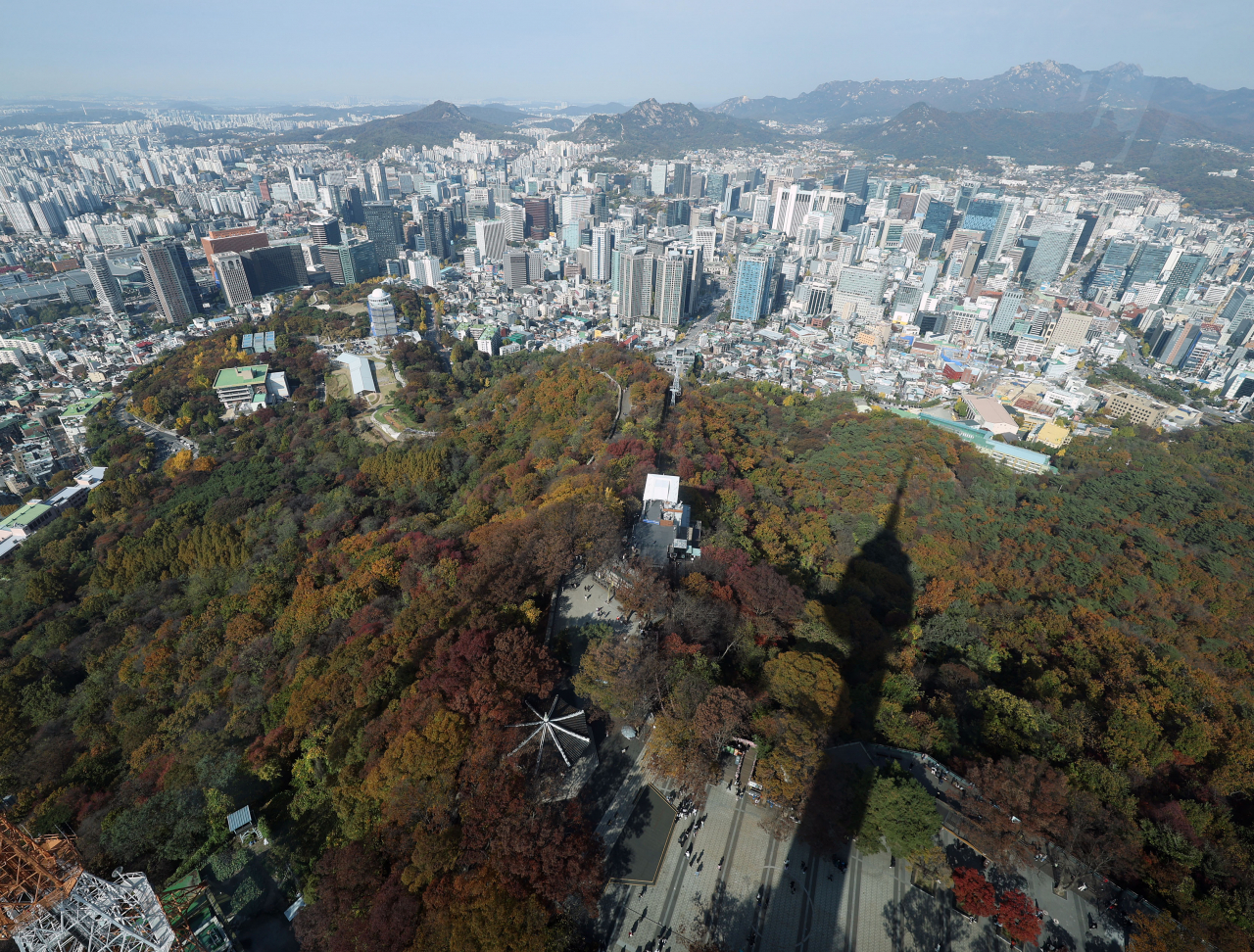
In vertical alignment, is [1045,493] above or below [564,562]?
below

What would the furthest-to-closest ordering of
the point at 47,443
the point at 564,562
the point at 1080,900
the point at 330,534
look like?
the point at 47,443 → the point at 330,534 → the point at 564,562 → the point at 1080,900

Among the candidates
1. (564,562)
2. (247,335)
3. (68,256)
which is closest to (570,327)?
(247,335)

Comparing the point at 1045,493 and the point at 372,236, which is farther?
the point at 372,236

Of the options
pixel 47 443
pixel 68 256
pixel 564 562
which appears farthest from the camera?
pixel 68 256

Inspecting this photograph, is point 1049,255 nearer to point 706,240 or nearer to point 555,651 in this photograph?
point 706,240

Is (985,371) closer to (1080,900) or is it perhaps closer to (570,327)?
(570,327)
